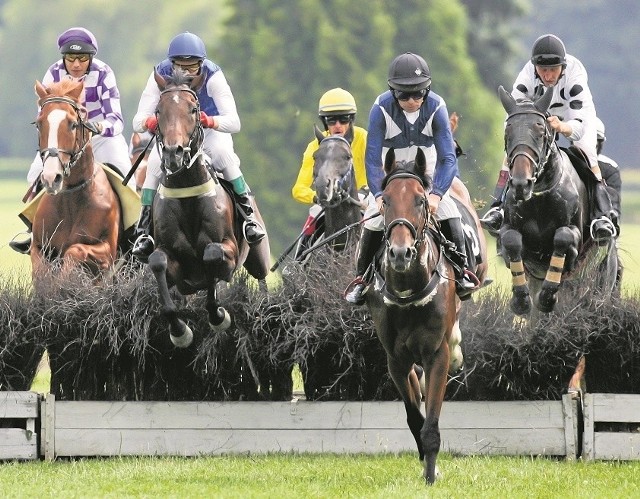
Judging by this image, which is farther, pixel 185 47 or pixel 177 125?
pixel 185 47

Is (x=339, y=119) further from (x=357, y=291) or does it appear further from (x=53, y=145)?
(x=357, y=291)

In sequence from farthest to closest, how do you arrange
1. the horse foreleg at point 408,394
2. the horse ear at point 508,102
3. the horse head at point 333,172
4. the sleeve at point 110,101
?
the sleeve at point 110,101 < the horse head at point 333,172 < the horse ear at point 508,102 < the horse foreleg at point 408,394

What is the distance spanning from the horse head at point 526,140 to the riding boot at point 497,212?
2.17 feet

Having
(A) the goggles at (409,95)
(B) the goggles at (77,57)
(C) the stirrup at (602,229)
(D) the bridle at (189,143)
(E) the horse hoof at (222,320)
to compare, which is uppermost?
(B) the goggles at (77,57)

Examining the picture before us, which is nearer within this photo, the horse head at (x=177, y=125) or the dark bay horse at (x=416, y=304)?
the dark bay horse at (x=416, y=304)

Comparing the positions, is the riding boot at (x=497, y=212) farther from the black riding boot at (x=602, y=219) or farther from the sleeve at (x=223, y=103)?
the sleeve at (x=223, y=103)

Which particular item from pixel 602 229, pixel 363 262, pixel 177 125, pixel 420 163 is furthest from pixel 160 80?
pixel 602 229

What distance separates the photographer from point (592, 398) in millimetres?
9906

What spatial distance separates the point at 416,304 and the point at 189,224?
6.74ft

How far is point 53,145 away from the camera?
35.8 feet

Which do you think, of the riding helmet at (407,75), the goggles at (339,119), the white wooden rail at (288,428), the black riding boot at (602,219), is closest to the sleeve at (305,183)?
the goggles at (339,119)

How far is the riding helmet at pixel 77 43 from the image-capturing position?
12.3m

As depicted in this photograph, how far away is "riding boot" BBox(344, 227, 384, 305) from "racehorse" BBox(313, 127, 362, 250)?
79.2 inches

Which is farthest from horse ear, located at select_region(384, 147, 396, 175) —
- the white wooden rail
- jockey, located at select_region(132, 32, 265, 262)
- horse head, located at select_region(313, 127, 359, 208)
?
horse head, located at select_region(313, 127, 359, 208)
